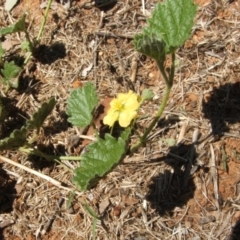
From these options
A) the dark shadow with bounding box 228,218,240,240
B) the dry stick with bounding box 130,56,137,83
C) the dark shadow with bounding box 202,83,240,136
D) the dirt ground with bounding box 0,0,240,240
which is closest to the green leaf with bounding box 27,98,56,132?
the dirt ground with bounding box 0,0,240,240

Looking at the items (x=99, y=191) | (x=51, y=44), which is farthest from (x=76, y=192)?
(x=51, y=44)

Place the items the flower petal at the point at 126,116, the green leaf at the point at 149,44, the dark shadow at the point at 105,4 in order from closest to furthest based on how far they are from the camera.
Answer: the green leaf at the point at 149,44 < the flower petal at the point at 126,116 < the dark shadow at the point at 105,4

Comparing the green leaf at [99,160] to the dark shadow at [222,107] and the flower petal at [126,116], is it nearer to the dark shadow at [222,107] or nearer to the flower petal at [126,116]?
the flower petal at [126,116]

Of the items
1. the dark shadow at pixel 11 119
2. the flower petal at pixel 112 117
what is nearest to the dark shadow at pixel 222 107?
the flower petal at pixel 112 117

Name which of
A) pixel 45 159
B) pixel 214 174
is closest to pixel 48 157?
pixel 45 159

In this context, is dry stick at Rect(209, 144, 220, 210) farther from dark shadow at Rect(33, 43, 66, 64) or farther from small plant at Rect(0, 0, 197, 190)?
dark shadow at Rect(33, 43, 66, 64)

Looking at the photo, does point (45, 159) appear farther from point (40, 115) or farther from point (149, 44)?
point (149, 44)
